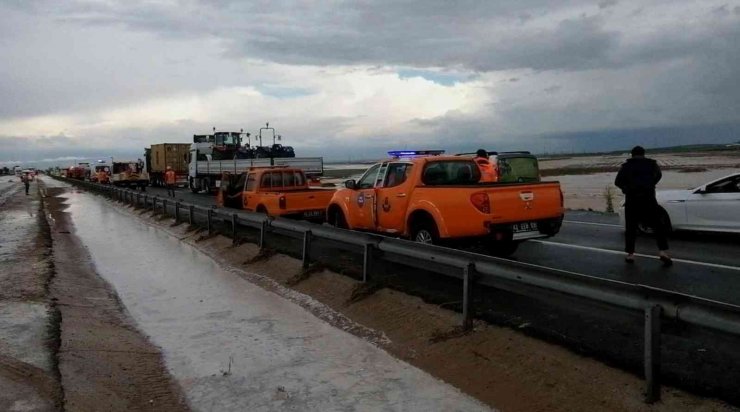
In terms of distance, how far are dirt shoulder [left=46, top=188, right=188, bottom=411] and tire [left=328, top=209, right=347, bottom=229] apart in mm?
4354

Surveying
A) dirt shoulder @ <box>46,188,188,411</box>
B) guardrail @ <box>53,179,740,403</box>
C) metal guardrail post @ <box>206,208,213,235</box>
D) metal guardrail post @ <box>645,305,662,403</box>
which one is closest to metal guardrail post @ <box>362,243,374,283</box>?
guardrail @ <box>53,179,740,403</box>

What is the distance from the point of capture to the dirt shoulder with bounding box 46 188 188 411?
5051 mm

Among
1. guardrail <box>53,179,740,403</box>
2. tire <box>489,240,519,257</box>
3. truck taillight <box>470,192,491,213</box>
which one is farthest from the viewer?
tire <box>489,240,519,257</box>

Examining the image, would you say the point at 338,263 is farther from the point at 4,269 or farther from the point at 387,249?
the point at 4,269

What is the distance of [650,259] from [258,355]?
22.3 feet

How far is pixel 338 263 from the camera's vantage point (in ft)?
32.8

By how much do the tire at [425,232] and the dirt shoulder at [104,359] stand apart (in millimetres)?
4370

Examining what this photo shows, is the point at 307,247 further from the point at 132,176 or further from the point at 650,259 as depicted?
the point at 132,176

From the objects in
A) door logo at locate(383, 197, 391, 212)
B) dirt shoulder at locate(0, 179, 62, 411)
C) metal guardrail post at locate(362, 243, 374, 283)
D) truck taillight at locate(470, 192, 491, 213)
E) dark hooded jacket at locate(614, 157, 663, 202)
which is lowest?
dirt shoulder at locate(0, 179, 62, 411)

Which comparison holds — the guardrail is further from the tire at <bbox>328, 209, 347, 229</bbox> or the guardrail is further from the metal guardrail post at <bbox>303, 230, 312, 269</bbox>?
the tire at <bbox>328, 209, 347, 229</bbox>

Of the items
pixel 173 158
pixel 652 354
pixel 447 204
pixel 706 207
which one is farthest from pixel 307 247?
pixel 173 158

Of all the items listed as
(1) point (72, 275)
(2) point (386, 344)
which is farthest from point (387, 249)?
(1) point (72, 275)

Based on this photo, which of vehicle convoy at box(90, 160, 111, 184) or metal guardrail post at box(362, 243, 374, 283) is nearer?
metal guardrail post at box(362, 243, 374, 283)

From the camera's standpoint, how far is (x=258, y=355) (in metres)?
6.29
